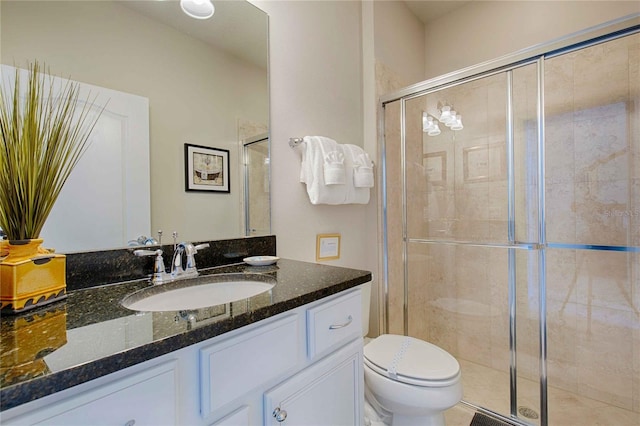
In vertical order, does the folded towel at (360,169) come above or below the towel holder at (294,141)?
below

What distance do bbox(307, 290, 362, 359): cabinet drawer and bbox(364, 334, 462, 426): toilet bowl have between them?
39 centimetres

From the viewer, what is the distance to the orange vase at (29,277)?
646 mm

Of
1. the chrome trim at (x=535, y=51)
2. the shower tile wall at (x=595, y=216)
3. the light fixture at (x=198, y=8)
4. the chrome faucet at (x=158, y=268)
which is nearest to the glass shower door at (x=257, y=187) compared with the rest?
the chrome faucet at (x=158, y=268)

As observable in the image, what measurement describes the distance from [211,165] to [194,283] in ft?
1.55

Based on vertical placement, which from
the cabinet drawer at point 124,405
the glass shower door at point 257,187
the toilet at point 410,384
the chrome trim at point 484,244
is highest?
the glass shower door at point 257,187

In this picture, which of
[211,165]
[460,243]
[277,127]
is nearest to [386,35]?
[277,127]

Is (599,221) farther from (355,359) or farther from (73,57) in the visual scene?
(73,57)

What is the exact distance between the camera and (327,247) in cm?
169

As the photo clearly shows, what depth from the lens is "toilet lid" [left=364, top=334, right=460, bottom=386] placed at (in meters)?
1.20

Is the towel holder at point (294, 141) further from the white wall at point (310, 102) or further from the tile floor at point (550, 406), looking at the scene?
the tile floor at point (550, 406)

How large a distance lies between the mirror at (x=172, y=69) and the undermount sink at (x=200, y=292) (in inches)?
8.1

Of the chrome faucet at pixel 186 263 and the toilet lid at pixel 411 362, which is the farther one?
the toilet lid at pixel 411 362

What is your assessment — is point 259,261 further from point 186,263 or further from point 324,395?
point 324,395

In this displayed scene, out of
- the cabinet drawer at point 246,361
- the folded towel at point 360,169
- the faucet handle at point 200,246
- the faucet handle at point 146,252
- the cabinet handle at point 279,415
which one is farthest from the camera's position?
the folded towel at point 360,169
